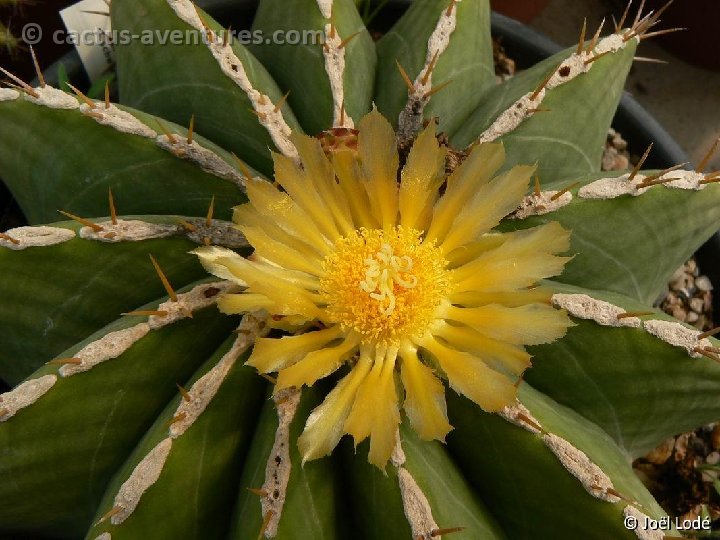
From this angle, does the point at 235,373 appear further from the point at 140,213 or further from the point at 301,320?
the point at 140,213

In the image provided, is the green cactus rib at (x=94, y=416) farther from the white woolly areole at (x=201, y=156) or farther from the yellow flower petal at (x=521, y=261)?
the yellow flower petal at (x=521, y=261)

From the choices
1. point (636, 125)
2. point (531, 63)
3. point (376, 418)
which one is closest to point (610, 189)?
point (376, 418)

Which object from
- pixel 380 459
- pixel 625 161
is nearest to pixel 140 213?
pixel 380 459

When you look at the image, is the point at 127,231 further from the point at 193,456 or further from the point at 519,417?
the point at 519,417

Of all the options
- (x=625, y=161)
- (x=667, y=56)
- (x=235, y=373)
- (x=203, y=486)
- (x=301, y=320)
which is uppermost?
(x=667, y=56)

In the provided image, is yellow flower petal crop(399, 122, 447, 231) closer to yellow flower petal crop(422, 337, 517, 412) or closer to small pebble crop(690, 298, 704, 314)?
yellow flower petal crop(422, 337, 517, 412)

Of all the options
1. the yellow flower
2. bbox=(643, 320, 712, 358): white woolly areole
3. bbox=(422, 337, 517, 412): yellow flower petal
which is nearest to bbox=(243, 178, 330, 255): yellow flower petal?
the yellow flower
